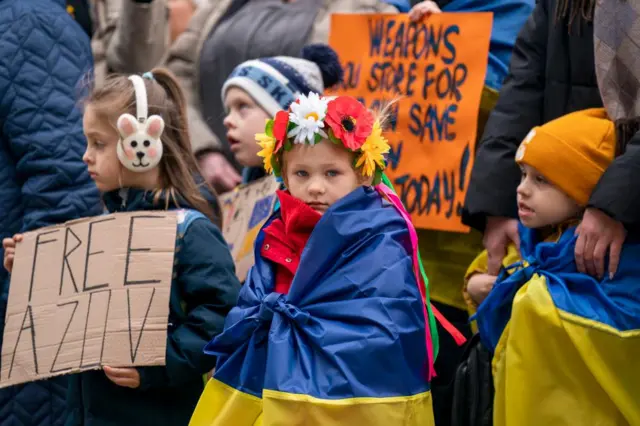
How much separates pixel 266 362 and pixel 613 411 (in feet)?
3.35

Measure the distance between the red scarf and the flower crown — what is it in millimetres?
181

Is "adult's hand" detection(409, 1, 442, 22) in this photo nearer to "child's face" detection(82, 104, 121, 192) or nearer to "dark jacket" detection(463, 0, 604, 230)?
"dark jacket" detection(463, 0, 604, 230)

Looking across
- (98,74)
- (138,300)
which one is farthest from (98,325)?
(98,74)

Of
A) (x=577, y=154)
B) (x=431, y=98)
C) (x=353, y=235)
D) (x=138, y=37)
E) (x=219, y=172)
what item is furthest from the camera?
(x=138, y=37)

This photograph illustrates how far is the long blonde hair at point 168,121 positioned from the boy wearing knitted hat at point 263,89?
0.57 meters

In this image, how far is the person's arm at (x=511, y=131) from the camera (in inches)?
161

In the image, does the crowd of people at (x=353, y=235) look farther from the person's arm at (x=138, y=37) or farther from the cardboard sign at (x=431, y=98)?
the person's arm at (x=138, y=37)

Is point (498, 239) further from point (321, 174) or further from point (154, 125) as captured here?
point (154, 125)

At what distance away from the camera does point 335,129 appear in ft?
11.4

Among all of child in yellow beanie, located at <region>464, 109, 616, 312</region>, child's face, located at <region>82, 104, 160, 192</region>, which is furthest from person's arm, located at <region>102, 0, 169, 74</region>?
child in yellow beanie, located at <region>464, 109, 616, 312</region>

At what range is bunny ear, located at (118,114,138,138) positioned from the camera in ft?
13.1

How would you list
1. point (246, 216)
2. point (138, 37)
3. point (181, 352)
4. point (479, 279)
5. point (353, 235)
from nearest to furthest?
point (353, 235) < point (181, 352) < point (479, 279) < point (246, 216) < point (138, 37)

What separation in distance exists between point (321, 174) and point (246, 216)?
4.04ft

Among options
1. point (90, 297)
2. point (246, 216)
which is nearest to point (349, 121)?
point (90, 297)
